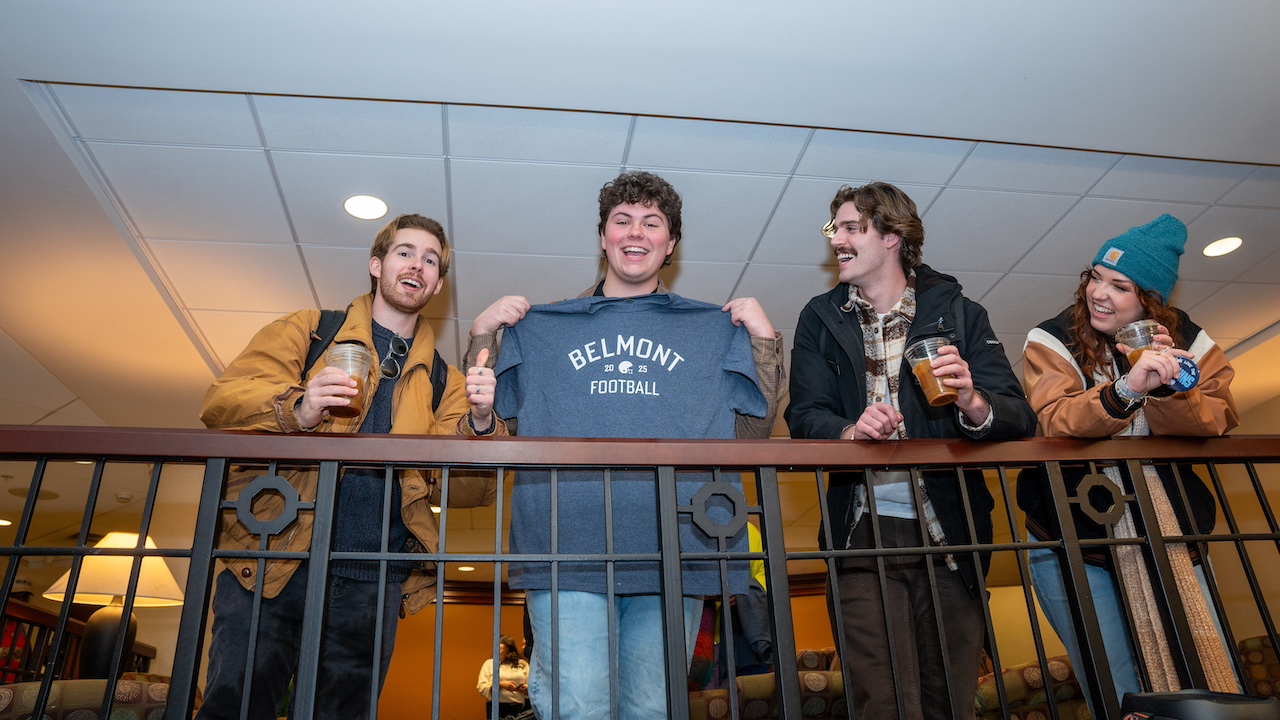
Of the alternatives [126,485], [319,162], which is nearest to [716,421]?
[319,162]

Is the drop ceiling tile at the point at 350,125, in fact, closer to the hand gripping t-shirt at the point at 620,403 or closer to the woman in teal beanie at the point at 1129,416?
the hand gripping t-shirt at the point at 620,403

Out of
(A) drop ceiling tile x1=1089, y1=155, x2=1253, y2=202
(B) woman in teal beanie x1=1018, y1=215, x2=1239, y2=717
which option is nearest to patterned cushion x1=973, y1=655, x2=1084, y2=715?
(B) woman in teal beanie x1=1018, y1=215, x2=1239, y2=717

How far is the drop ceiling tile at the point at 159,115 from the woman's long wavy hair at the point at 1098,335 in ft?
9.36

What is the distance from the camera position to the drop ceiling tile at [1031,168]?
11.2 feet

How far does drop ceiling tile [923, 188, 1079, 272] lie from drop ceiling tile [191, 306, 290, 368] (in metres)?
3.41

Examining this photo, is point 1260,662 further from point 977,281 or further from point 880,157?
point 880,157

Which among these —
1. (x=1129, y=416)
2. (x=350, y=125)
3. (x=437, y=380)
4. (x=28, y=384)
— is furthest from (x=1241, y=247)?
(x=28, y=384)

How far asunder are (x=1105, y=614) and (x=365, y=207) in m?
3.20

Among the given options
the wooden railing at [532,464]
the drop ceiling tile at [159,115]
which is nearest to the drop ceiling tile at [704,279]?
the drop ceiling tile at [159,115]

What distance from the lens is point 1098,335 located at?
6.78 feet

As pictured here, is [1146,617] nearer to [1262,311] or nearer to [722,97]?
[722,97]

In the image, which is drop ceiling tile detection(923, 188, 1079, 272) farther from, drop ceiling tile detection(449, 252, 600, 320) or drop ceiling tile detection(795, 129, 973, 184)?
drop ceiling tile detection(449, 252, 600, 320)

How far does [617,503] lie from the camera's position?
1590mm

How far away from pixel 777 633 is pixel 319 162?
285cm
